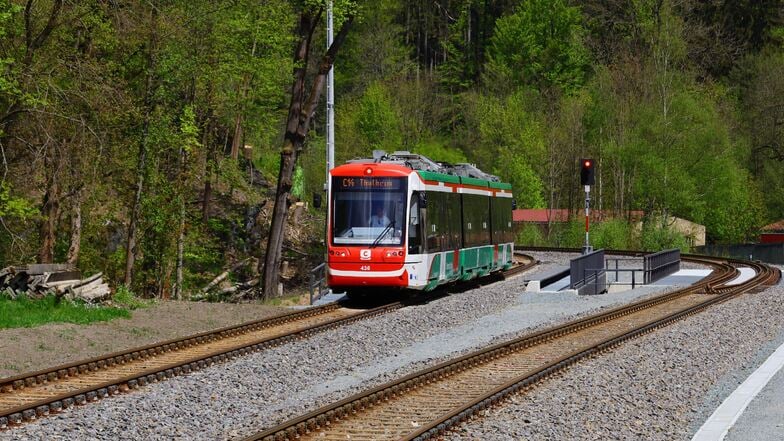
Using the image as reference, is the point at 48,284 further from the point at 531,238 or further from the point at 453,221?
the point at 531,238

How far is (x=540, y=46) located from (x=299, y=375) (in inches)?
A: 2782

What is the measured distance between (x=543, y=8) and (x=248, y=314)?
66130mm

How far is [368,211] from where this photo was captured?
23.8 meters

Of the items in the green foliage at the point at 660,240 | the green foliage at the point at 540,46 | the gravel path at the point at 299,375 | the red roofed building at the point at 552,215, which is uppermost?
the green foliage at the point at 540,46

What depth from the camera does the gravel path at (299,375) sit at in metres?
11.7

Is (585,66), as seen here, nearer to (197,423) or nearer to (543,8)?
(543,8)

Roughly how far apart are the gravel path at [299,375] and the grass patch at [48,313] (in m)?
3.91

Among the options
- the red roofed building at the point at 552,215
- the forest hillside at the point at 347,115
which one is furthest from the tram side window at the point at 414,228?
the red roofed building at the point at 552,215

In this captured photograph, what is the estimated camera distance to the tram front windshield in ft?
77.5

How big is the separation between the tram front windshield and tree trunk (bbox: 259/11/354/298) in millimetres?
5908

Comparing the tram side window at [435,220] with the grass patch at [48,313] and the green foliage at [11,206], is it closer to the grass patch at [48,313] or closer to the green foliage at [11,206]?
the grass patch at [48,313]

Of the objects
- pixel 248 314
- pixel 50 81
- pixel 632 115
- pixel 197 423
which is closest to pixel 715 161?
pixel 632 115

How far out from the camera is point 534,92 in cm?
7950

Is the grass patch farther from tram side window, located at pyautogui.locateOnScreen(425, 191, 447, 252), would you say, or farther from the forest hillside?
tram side window, located at pyautogui.locateOnScreen(425, 191, 447, 252)
